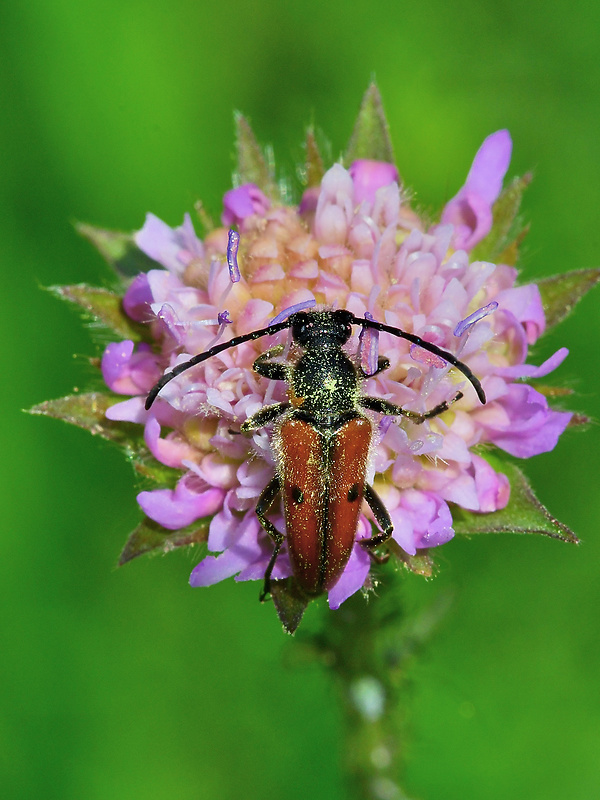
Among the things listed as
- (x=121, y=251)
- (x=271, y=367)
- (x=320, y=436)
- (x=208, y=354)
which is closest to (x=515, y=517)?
(x=320, y=436)

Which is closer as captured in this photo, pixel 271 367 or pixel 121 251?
pixel 271 367

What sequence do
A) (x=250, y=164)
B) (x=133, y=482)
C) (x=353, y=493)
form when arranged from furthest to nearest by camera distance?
(x=133, y=482)
(x=250, y=164)
(x=353, y=493)

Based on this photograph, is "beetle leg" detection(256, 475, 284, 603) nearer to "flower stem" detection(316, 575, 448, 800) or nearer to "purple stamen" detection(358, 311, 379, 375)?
"purple stamen" detection(358, 311, 379, 375)

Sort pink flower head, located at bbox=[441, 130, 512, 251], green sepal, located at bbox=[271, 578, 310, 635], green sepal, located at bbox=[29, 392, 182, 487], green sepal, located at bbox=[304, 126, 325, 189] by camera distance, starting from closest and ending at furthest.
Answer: green sepal, located at bbox=[271, 578, 310, 635] < green sepal, located at bbox=[29, 392, 182, 487] < pink flower head, located at bbox=[441, 130, 512, 251] < green sepal, located at bbox=[304, 126, 325, 189]

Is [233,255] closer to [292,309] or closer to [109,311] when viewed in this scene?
[292,309]

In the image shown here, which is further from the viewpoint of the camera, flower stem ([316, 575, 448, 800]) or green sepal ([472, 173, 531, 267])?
flower stem ([316, 575, 448, 800])

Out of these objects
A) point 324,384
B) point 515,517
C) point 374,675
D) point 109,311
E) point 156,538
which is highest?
point 109,311

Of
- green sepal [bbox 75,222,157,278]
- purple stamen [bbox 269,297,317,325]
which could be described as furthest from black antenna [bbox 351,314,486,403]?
green sepal [bbox 75,222,157,278]
